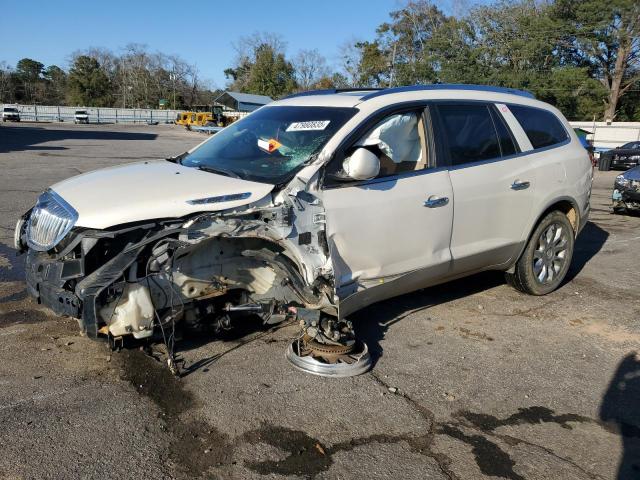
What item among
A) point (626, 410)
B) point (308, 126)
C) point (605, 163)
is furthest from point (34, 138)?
point (626, 410)

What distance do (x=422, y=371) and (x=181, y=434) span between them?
1.80 metres

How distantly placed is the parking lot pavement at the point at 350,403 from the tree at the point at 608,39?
5018 cm

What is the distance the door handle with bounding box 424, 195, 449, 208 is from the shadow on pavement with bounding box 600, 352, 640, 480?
1.79 meters

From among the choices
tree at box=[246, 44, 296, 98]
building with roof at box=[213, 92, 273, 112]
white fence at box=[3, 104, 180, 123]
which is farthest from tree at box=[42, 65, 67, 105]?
building with roof at box=[213, 92, 273, 112]

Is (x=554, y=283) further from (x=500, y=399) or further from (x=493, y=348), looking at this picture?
(x=500, y=399)

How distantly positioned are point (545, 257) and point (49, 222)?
463 cm

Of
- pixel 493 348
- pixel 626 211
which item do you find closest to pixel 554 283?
pixel 493 348

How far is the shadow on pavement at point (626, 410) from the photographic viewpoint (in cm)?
308

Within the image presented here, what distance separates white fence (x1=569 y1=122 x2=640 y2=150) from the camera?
115 ft

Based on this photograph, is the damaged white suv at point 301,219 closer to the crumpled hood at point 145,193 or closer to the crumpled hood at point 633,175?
the crumpled hood at point 145,193

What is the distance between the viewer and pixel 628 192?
10773 millimetres

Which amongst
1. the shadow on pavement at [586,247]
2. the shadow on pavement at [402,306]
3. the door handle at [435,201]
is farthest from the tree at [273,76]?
the door handle at [435,201]

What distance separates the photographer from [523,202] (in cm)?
514

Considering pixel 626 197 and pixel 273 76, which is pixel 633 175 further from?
pixel 273 76
